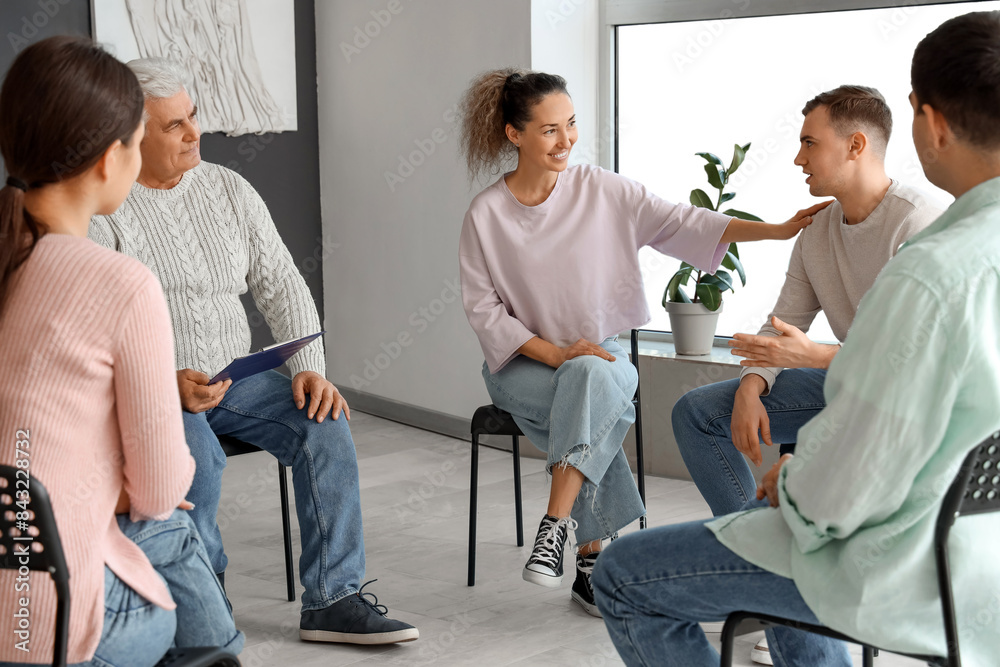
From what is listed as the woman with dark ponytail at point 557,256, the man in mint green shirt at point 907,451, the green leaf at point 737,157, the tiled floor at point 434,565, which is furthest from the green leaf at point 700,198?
the man in mint green shirt at point 907,451

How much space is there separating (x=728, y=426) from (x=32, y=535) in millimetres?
1508

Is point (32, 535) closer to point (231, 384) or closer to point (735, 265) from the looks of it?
point (231, 384)

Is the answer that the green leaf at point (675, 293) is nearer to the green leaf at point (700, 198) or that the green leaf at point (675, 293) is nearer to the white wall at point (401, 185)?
the green leaf at point (700, 198)

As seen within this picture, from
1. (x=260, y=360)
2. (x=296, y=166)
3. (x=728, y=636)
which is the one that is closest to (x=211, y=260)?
(x=260, y=360)

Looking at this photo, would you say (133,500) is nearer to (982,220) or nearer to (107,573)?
(107,573)

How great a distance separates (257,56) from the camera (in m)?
4.25

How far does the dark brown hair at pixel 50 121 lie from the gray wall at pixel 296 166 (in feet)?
9.79

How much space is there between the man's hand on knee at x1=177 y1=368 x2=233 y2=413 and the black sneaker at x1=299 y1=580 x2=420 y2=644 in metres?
0.54

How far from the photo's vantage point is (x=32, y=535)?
1132 millimetres

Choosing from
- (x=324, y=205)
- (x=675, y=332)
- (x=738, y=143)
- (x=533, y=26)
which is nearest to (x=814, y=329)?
(x=675, y=332)

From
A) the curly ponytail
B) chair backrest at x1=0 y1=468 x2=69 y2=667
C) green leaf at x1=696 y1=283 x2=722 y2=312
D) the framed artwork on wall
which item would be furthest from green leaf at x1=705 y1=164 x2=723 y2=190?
chair backrest at x1=0 y1=468 x2=69 y2=667

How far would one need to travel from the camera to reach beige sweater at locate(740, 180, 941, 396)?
2.12 metres

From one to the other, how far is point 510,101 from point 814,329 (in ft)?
4.84

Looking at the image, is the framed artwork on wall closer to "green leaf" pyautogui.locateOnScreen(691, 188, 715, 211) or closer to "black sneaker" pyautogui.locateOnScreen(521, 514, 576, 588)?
"green leaf" pyautogui.locateOnScreen(691, 188, 715, 211)
